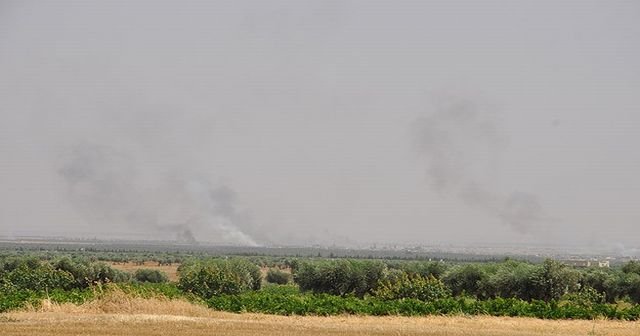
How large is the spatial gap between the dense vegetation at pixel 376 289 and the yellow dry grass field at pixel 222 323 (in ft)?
7.64

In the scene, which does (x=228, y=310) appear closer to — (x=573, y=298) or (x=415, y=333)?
(x=415, y=333)

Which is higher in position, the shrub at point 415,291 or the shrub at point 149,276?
the shrub at point 415,291

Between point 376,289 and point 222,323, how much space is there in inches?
1386

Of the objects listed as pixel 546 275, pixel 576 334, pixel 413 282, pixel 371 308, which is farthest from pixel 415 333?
pixel 546 275

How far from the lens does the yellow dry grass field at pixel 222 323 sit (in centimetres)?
3017

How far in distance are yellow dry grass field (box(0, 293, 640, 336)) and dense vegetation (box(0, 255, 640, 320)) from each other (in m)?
2.33

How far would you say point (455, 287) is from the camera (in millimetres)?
70500

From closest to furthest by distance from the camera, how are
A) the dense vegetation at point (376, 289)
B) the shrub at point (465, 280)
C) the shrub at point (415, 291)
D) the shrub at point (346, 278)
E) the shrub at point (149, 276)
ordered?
the dense vegetation at point (376, 289) < the shrub at point (415, 291) < the shrub at point (346, 278) < the shrub at point (465, 280) < the shrub at point (149, 276)

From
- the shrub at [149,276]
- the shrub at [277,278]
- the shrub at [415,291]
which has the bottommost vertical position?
the shrub at [277,278]

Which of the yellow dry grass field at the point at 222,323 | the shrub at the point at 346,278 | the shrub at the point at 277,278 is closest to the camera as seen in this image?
the yellow dry grass field at the point at 222,323

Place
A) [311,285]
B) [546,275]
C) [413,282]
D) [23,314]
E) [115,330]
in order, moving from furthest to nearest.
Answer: [311,285]
[546,275]
[413,282]
[23,314]
[115,330]

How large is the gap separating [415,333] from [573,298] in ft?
103

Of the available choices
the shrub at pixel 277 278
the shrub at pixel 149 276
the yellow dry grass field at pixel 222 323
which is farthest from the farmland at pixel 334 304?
the shrub at pixel 277 278

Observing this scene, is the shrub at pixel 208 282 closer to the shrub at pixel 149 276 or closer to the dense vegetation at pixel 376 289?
the dense vegetation at pixel 376 289
